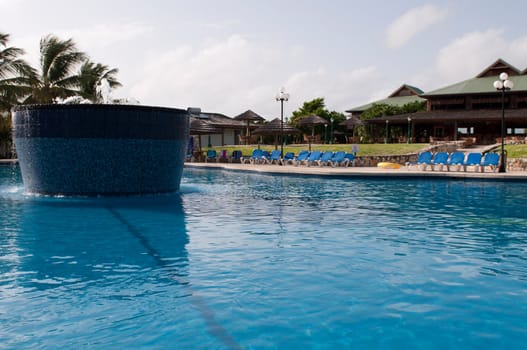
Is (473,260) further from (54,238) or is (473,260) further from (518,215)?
(54,238)

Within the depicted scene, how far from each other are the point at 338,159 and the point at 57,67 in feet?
65.6

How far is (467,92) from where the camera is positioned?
4647 centimetres

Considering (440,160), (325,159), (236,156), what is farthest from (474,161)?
(236,156)

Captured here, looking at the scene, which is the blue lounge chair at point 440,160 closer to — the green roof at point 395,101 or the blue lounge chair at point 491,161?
the blue lounge chair at point 491,161

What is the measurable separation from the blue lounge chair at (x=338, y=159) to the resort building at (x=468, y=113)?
18.2m

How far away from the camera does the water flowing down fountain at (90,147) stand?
13070 millimetres

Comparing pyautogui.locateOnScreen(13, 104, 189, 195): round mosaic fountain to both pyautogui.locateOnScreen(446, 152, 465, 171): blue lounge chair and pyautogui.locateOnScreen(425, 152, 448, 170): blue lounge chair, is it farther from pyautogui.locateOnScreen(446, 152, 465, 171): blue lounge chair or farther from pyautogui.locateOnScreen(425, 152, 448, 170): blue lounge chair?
pyautogui.locateOnScreen(446, 152, 465, 171): blue lounge chair

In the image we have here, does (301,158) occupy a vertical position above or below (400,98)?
below

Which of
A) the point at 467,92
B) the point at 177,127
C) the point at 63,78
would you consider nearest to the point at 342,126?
the point at 467,92

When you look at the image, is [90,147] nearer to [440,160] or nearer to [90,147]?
[90,147]

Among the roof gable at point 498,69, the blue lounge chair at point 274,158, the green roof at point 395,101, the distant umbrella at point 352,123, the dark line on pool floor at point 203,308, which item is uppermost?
the roof gable at point 498,69

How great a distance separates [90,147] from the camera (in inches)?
516

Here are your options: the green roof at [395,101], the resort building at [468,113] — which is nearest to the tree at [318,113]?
the green roof at [395,101]

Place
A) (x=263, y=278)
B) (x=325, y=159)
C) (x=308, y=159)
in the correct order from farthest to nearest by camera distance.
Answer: (x=308, y=159) → (x=325, y=159) → (x=263, y=278)
